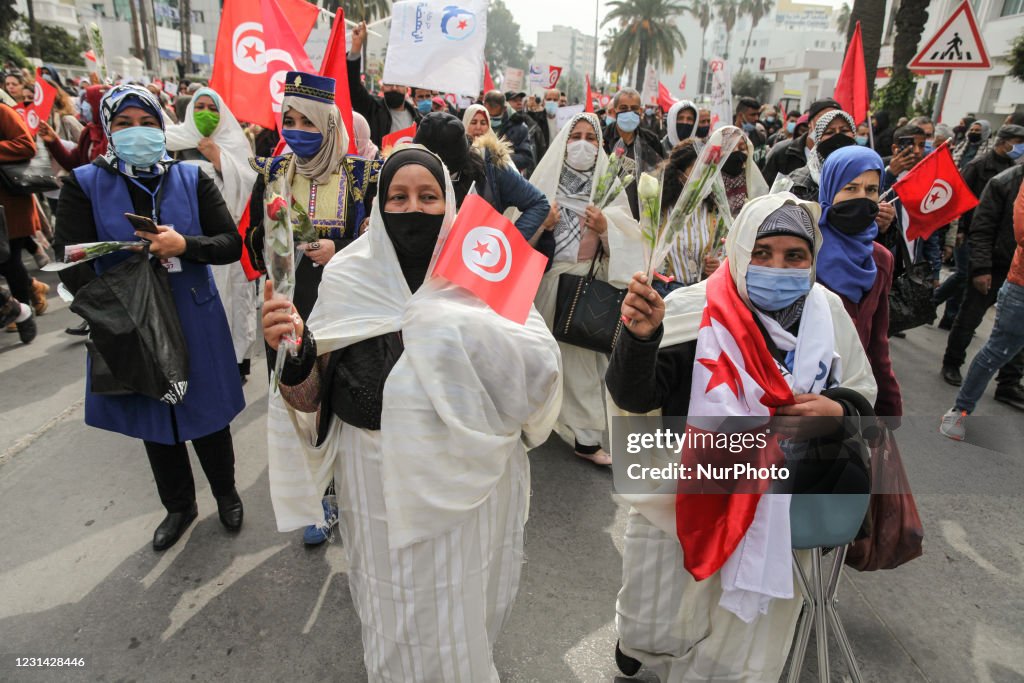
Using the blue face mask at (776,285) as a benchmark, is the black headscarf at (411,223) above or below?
above

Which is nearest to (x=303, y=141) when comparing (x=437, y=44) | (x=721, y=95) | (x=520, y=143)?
(x=437, y=44)

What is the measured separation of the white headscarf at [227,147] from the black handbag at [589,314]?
2276 millimetres

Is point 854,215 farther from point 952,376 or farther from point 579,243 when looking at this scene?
point 952,376

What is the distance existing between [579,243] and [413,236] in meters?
1.99

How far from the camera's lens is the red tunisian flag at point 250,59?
4219 mm

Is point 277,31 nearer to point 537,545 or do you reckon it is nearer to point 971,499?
point 537,545

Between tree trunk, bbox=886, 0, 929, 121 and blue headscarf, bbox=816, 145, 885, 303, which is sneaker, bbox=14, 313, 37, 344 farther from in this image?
tree trunk, bbox=886, 0, 929, 121

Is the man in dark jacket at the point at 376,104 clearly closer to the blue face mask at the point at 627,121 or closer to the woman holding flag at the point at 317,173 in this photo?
the woman holding flag at the point at 317,173

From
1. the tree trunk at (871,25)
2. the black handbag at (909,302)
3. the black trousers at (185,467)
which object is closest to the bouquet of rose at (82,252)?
the black trousers at (185,467)

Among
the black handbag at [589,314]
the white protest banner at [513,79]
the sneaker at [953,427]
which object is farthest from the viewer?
the white protest banner at [513,79]

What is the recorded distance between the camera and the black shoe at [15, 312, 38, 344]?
16.5 ft

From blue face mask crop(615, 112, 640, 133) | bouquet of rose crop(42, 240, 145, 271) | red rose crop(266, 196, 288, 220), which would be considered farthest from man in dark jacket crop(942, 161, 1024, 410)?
bouquet of rose crop(42, 240, 145, 271)

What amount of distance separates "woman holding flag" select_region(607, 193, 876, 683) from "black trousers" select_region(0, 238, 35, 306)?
562cm

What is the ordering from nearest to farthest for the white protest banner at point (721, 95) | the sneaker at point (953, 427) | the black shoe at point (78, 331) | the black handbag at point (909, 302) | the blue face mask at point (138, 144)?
the blue face mask at point (138, 144) < the black handbag at point (909, 302) < the sneaker at point (953, 427) < the black shoe at point (78, 331) < the white protest banner at point (721, 95)
